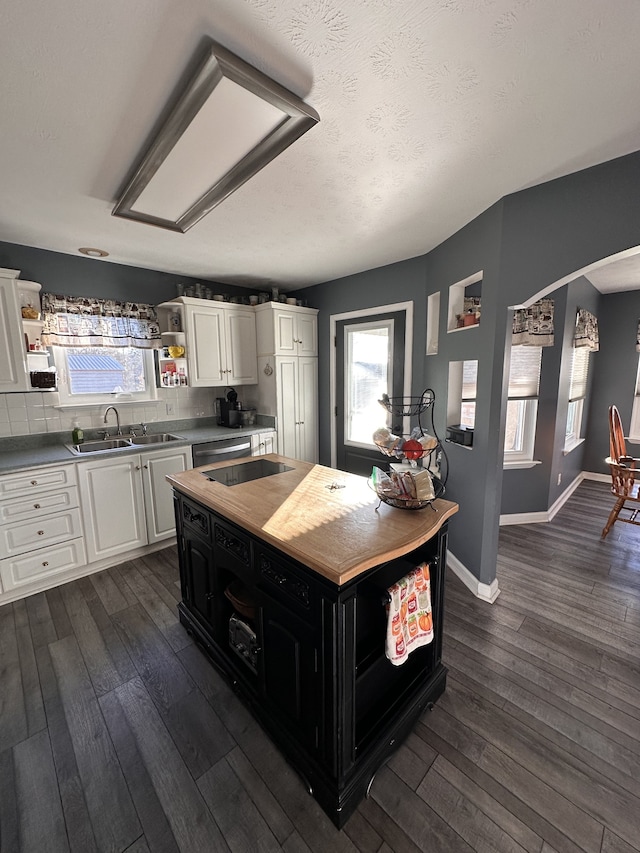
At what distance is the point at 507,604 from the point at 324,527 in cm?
176

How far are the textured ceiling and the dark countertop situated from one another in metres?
1.59

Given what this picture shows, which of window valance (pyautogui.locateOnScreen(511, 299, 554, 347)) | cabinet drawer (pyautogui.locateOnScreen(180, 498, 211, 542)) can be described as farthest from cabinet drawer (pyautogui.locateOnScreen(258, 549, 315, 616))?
window valance (pyautogui.locateOnScreen(511, 299, 554, 347))

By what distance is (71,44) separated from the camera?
1.03 m

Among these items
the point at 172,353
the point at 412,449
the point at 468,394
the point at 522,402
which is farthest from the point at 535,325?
the point at 172,353

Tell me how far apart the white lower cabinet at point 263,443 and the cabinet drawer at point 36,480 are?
5.12ft

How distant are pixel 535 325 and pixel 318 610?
3.19m

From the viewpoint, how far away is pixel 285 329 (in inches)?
145

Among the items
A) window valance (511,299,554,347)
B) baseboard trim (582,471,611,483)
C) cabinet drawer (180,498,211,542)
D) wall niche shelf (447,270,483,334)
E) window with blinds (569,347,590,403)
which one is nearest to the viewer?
cabinet drawer (180,498,211,542)

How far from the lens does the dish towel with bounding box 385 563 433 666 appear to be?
4.09ft

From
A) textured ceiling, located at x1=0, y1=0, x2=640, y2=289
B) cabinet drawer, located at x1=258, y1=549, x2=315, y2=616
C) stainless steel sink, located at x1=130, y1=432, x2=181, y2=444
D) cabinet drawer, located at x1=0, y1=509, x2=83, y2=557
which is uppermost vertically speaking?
→ textured ceiling, located at x1=0, y1=0, x2=640, y2=289

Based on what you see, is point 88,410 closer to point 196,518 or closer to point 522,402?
point 196,518

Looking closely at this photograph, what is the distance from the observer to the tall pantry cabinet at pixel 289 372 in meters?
3.66

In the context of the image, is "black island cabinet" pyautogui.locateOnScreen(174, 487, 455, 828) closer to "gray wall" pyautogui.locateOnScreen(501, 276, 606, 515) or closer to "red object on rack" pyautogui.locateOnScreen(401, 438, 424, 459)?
"red object on rack" pyautogui.locateOnScreen(401, 438, 424, 459)

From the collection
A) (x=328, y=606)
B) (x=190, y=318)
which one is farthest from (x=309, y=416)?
(x=328, y=606)
